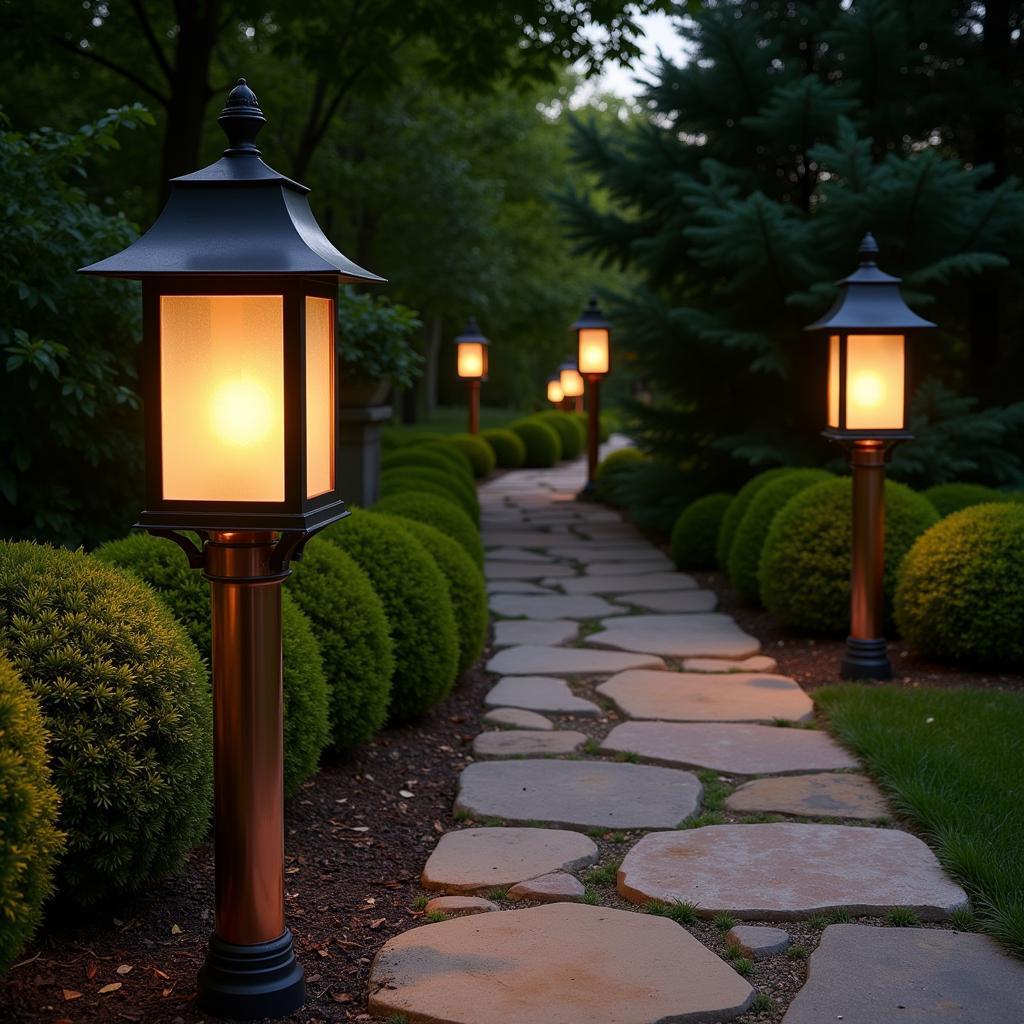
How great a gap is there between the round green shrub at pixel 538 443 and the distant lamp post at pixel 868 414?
49.2ft

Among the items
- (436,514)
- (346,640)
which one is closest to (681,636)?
(436,514)

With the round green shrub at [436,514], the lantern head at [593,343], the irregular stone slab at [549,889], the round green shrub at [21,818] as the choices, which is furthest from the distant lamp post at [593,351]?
the round green shrub at [21,818]

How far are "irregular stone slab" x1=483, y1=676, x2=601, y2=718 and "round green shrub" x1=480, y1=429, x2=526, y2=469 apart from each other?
13957 millimetres

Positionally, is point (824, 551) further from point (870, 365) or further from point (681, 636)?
point (870, 365)

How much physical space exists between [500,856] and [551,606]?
4.36 meters

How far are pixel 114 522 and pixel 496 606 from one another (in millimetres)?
2787

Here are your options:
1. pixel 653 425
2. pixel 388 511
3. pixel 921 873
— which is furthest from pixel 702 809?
pixel 653 425

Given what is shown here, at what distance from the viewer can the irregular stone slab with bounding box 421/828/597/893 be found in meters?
3.39

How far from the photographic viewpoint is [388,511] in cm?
670

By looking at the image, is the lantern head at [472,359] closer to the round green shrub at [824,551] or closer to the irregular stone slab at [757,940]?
the round green shrub at [824,551]

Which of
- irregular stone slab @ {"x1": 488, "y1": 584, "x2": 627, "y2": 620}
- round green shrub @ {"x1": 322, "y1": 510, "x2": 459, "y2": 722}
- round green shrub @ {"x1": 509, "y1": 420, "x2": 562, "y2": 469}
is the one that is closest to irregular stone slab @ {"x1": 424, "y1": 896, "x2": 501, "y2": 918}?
round green shrub @ {"x1": 322, "y1": 510, "x2": 459, "y2": 722}

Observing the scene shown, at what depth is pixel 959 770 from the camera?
407 centimetres

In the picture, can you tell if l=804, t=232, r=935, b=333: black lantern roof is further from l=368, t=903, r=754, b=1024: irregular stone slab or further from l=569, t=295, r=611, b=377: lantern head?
l=569, t=295, r=611, b=377: lantern head

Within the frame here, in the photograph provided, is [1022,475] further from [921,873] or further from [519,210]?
[519,210]
